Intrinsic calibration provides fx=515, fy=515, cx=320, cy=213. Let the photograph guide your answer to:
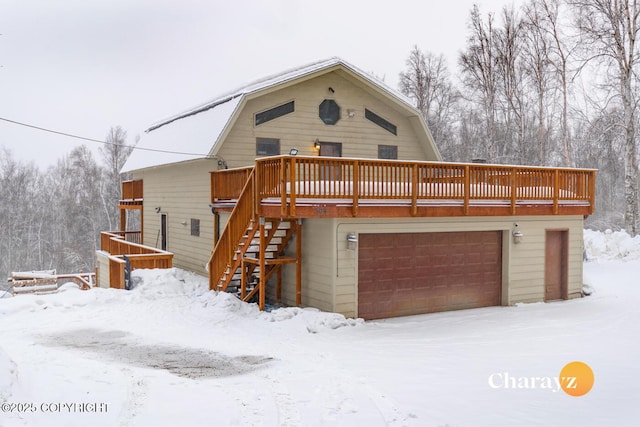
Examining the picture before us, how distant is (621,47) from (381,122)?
11.6 meters

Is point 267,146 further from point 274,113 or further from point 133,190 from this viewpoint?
point 133,190

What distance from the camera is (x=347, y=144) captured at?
16.4m

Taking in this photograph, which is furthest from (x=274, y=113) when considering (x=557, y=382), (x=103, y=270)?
(x=557, y=382)

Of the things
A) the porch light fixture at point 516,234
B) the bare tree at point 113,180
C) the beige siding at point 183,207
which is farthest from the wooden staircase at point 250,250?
the bare tree at point 113,180

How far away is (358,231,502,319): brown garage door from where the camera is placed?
455 inches

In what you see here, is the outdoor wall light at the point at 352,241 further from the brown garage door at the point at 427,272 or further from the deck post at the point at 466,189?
the deck post at the point at 466,189

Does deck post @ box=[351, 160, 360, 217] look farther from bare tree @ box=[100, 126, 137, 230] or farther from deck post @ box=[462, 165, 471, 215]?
bare tree @ box=[100, 126, 137, 230]

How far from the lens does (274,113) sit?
15586 mm

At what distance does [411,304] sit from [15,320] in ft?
28.7

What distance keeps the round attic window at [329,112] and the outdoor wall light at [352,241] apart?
20.2ft

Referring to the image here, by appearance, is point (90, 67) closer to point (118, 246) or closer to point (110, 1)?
point (110, 1)

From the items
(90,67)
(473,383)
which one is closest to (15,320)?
(473,383)

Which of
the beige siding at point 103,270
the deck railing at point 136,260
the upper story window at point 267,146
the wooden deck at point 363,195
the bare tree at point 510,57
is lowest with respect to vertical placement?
the beige siding at point 103,270

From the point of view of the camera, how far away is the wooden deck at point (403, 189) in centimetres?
1044
